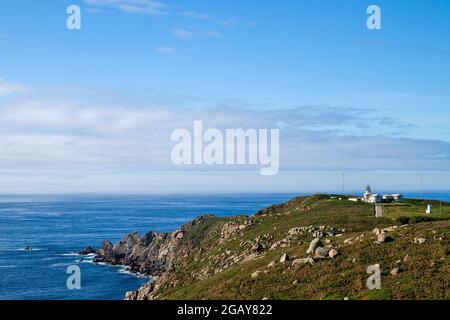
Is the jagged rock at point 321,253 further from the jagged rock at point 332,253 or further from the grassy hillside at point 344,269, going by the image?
the grassy hillside at point 344,269

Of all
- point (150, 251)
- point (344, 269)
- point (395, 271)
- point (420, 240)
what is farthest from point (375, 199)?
point (395, 271)

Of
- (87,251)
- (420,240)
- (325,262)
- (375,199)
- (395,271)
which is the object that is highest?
(420,240)

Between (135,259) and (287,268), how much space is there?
80.0 m

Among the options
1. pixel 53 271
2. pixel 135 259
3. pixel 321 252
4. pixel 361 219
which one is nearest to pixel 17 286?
pixel 53 271

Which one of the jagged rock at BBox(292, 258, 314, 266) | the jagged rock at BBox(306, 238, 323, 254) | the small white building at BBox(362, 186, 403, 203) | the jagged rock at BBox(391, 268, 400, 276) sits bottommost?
the small white building at BBox(362, 186, 403, 203)

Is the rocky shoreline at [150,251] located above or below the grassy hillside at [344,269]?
below

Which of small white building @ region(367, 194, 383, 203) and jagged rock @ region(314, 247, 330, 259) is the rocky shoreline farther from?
jagged rock @ region(314, 247, 330, 259)

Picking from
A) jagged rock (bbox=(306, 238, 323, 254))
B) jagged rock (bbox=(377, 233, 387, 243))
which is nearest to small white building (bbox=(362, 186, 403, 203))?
jagged rock (bbox=(377, 233, 387, 243))

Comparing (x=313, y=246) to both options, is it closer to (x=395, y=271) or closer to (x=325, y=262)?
(x=325, y=262)

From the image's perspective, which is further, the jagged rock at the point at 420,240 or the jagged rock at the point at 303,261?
the jagged rock at the point at 420,240

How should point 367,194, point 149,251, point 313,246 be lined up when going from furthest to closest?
point 149,251, point 367,194, point 313,246

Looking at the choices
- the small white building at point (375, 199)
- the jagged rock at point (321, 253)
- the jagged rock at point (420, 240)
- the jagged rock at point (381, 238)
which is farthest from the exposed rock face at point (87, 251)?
the jagged rock at point (420, 240)

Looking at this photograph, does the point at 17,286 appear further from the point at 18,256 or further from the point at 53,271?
the point at 18,256
